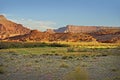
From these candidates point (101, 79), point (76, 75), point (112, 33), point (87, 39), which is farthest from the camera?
point (112, 33)

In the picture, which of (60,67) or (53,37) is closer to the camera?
(60,67)

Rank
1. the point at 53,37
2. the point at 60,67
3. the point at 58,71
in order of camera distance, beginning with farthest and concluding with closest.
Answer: the point at 53,37 < the point at 60,67 < the point at 58,71

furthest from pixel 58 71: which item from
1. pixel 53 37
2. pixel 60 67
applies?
pixel 53 37

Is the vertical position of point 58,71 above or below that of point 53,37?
below

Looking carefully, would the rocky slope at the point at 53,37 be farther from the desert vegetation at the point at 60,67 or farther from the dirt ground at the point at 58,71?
the dirt ground at the point at 58,71

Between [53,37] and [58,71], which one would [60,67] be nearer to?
[58,71]

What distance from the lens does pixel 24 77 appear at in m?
20.5

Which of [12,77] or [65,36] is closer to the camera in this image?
[12,77]

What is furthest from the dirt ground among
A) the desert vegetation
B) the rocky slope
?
the rocky slope

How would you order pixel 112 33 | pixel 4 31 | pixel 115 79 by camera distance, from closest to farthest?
pixel 115 79, pixel 112 33, pixel 4 31

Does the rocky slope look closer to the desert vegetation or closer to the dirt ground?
the desert vegetation

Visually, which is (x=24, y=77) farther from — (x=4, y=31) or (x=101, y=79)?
(x=4, y=31)

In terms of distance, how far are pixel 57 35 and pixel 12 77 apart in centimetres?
15043

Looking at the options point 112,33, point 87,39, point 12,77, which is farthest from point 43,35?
point 12,77
